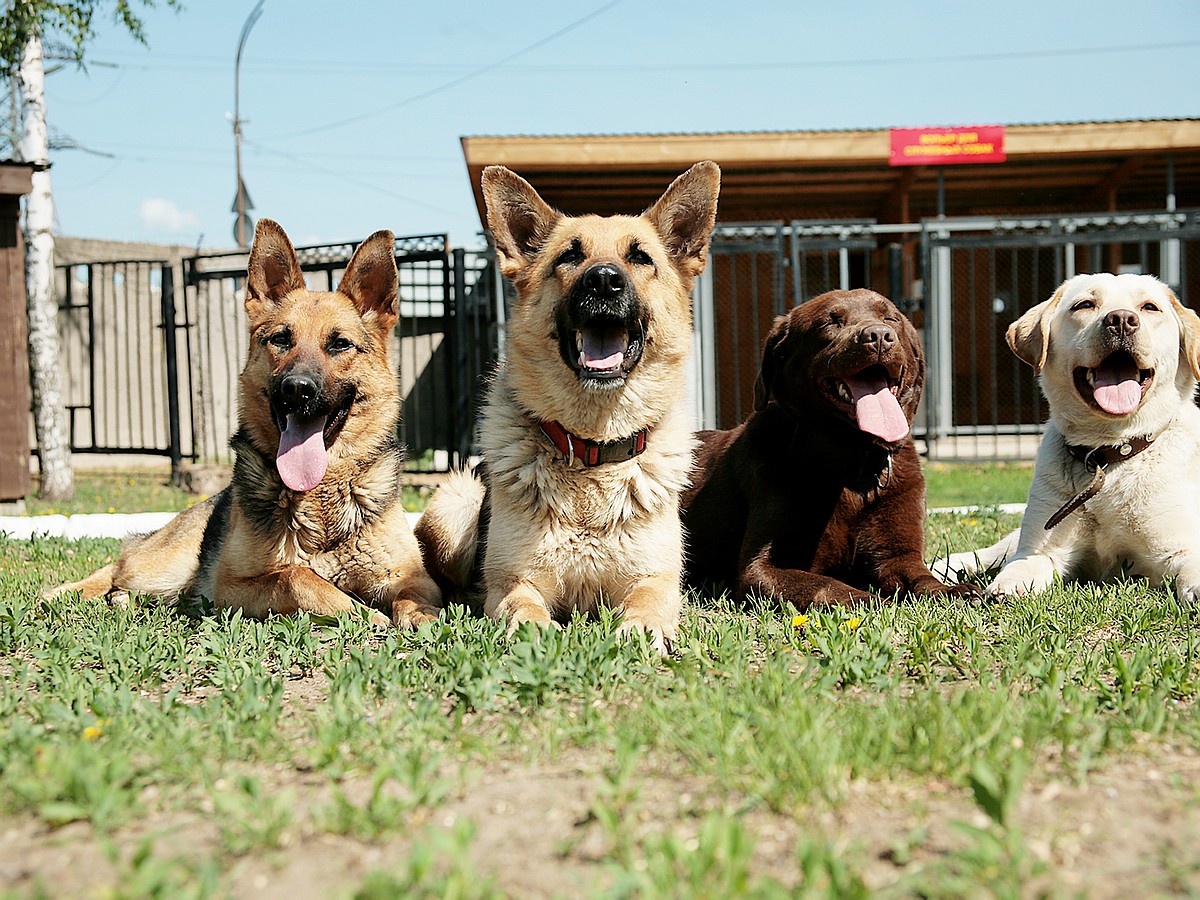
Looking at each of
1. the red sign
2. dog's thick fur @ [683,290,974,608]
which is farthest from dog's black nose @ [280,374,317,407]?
the red sign

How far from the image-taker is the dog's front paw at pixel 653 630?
3.32m

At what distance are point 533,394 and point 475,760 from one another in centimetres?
207

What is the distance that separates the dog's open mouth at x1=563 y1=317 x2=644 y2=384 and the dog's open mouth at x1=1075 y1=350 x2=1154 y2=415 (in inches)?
80.5

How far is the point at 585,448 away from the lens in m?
4.05

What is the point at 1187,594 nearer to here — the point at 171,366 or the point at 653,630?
the point at 653,630

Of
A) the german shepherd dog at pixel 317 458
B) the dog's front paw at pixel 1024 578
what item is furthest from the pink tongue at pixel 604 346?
the dog's front paw at pixel 1024 578

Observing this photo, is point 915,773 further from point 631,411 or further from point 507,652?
point 631,411

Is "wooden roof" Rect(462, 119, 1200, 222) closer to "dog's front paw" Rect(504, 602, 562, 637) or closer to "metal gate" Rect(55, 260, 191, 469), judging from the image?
"metal gate" Rect(55, 260, 191, 469)

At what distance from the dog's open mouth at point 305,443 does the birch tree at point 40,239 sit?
27.6 feet

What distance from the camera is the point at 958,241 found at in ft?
38.9

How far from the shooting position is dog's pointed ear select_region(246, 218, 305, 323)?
4.42 m

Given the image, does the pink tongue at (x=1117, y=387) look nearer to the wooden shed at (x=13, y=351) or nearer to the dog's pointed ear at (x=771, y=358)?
the dog's pointed ear at (x=771, y=358)

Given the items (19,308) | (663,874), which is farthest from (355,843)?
(19,308)

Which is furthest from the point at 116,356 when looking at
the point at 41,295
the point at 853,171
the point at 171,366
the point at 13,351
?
the point at 853,171
